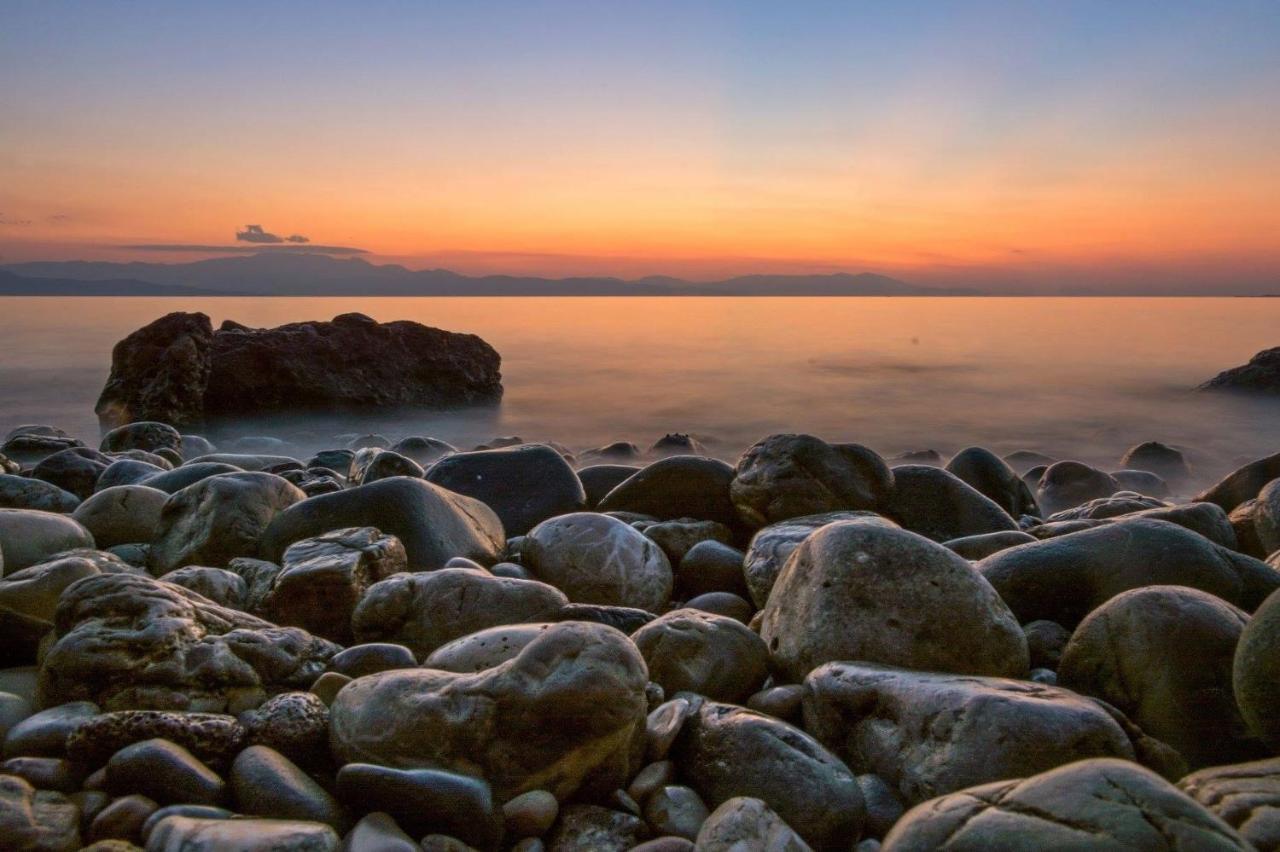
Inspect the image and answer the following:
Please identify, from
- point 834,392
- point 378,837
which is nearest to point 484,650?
point 378,837

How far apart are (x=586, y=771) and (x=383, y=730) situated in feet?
1.89

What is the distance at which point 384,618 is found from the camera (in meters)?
3.76

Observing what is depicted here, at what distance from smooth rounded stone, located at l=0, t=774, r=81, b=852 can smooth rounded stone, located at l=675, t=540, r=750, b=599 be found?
3136mm

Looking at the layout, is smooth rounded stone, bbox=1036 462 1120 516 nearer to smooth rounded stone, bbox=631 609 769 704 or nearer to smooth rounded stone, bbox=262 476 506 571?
smooth rounded stone, bbox=262 476 506 571

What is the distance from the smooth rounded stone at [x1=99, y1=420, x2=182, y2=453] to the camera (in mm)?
9922

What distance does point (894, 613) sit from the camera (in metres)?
3.27

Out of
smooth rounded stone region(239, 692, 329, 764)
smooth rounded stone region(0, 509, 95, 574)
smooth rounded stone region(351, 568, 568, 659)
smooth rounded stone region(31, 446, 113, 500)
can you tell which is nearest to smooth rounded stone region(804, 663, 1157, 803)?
smooth rounded stone region(351, 568, 568, 659)

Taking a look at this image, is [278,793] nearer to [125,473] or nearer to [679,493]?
[679,493]

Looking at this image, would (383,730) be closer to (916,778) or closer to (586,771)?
(586,771)

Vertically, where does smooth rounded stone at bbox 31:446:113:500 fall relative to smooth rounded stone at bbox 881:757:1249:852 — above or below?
below

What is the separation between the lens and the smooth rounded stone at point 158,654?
9.46 feet

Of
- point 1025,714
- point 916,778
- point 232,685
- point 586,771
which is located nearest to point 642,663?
point 586,771

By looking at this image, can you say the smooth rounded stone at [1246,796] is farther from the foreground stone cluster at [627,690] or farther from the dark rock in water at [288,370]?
the dark rock in water at [288,370]

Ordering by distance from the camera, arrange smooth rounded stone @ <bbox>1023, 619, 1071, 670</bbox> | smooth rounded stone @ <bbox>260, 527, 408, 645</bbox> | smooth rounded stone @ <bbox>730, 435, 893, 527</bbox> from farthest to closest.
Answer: smooth rounded stone @ <bbox>730, 435, 893, 527</bbox> < smooth rounded stone @ <bbox>260, 527, 408, 645</bbox> < smooth rounded stone @ <bbox>1023, 619, 1071, 670</bbox>
